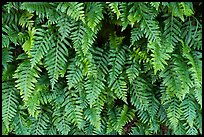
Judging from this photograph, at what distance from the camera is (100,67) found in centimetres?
335

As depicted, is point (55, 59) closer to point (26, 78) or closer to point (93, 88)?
point (26, 78)

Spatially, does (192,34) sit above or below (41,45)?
above

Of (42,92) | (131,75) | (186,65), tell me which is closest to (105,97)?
(131,75)

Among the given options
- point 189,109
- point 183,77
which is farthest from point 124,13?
point 189,109

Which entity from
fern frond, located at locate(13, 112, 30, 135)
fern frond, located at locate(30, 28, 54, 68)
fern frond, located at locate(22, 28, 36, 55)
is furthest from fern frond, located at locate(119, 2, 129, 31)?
fern frond, located at locate(13, 112, 30, 135)

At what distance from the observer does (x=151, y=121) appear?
357 cm

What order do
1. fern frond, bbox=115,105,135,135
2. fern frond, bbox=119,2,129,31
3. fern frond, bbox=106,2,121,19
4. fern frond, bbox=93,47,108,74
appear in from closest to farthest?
fern frond, bbox=106,2,121,19, fern frond, bbox=119,2,129,31, fern frond, bbox=93,47,108,74, fern frond, bbox=115,105,135,135

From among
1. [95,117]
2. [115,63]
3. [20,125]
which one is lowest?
[20,125]

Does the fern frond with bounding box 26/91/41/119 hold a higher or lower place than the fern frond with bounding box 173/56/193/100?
lower

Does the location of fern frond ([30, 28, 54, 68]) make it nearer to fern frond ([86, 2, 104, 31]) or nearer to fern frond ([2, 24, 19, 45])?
fern frond ([2, 24, 19, 45])

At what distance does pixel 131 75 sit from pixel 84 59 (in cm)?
46

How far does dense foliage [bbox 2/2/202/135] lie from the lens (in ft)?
10.2

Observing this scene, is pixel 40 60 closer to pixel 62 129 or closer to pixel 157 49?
pixel 62 129

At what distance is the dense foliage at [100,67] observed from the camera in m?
3.12
